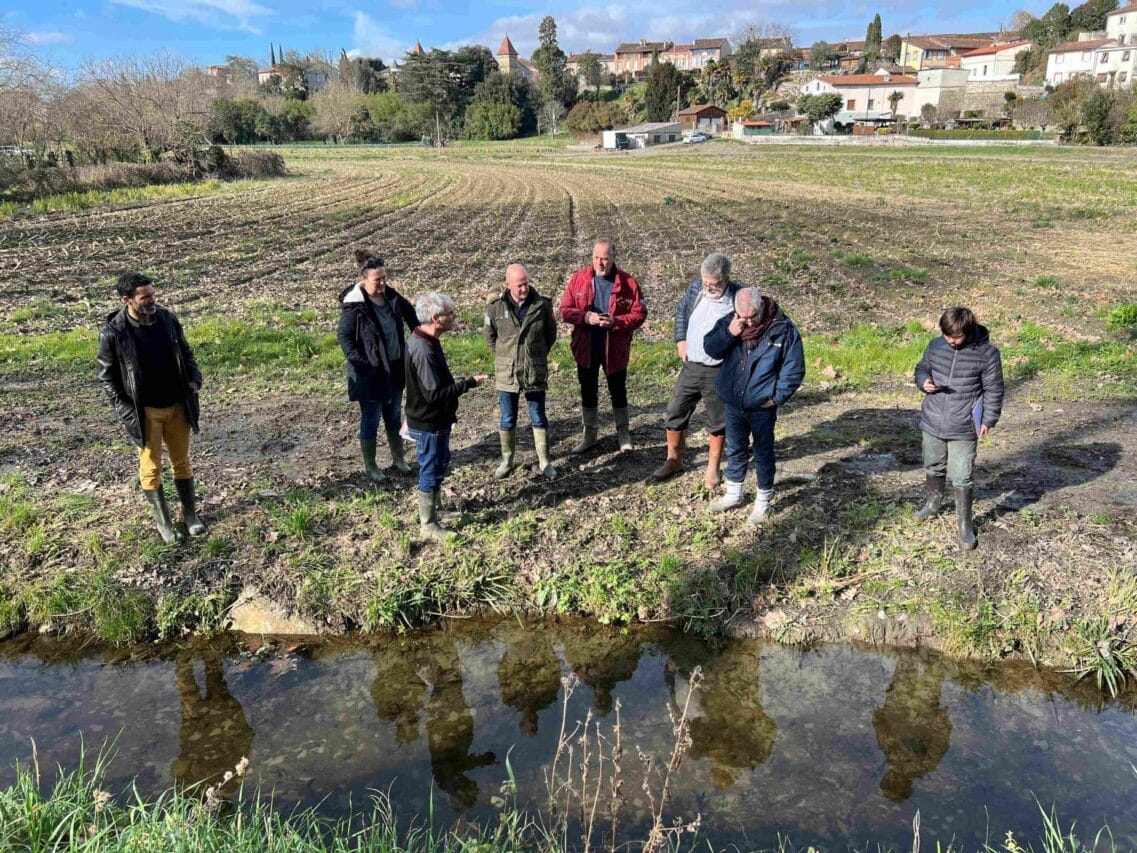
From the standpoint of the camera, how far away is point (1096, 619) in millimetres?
4707

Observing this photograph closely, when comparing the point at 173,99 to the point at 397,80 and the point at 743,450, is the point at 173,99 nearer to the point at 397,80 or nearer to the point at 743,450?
the point at 743,450

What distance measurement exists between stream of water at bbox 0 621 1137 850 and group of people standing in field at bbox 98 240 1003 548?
1171 mm

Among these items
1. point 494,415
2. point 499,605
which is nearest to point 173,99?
point 494,415

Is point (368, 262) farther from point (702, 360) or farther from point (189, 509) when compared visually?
point (702, 360)

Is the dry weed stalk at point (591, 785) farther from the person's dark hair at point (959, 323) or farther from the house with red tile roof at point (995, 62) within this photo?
the house with red tile roof at point (995, 62)

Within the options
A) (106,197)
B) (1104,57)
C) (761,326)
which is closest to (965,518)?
(761,326)

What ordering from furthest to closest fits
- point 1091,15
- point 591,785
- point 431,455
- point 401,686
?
point 1091,15 → point 431,455 → point 401,686 → point 591,785

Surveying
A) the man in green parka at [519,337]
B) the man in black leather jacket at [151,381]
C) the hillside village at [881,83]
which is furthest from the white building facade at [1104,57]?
the man in black leather jacket at [151,381]

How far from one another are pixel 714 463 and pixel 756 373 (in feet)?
3.78

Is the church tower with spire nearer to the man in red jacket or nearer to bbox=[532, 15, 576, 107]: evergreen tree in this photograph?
bbox=[532, 15, 576, 107]: evergreen tree

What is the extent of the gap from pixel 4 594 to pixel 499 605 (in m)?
3.51

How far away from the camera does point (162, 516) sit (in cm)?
568

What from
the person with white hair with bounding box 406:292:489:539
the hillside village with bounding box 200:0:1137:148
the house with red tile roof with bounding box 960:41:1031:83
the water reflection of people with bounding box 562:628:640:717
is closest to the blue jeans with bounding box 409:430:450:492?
the person with white hair with bounding box 406:292:489:539

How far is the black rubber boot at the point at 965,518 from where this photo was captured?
210 inches
